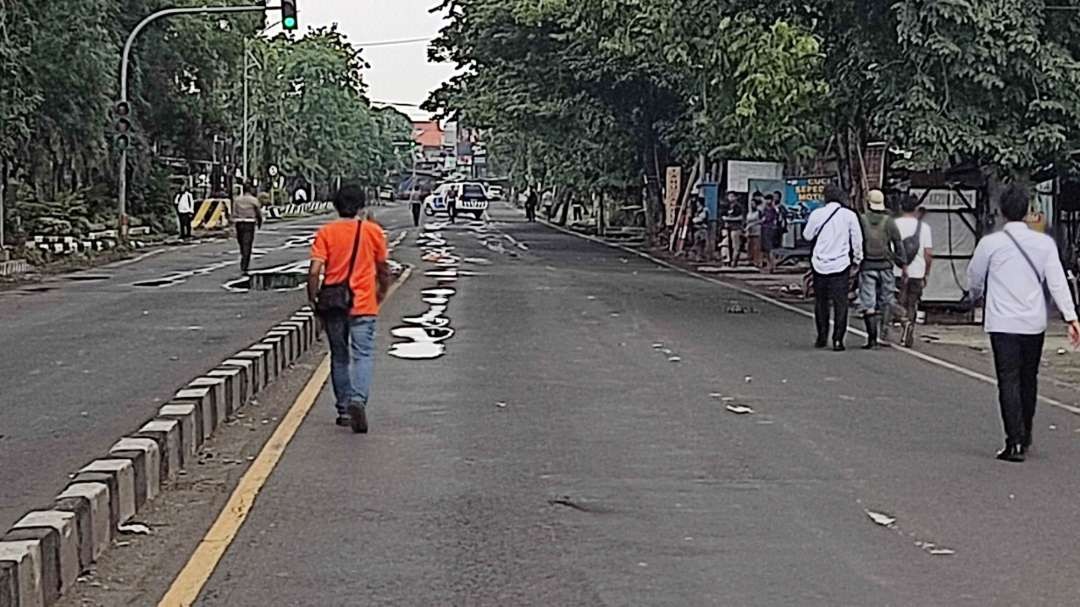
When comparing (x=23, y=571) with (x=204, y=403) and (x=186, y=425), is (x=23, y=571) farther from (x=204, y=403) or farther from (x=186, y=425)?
(x=204, y=403)

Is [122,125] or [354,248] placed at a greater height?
[122,125]

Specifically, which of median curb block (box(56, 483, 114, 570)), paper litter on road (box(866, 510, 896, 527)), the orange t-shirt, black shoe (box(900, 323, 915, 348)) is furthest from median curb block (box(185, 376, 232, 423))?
black shoe (box(900, 323, 915, 348))

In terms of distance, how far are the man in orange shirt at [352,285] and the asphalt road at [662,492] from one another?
392 millimetres

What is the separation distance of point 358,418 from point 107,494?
3.57m

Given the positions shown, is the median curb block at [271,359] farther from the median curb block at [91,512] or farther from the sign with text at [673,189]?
the sign with text at [673,189]

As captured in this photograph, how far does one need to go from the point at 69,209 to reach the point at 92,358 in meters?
29.7

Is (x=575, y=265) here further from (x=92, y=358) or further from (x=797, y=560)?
(x=797, y=560)

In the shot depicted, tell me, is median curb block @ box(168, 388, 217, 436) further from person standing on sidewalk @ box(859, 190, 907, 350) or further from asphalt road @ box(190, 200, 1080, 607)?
person standing on sidewalk @ box(859, 190, 907, 350)

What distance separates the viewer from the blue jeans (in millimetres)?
11562

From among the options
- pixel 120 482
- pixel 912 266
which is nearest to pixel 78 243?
pixel 912 266

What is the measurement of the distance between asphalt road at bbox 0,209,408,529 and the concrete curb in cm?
65

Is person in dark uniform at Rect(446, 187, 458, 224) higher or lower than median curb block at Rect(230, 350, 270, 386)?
lower

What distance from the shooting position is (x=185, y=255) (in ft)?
136

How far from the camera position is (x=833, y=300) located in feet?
58.1
